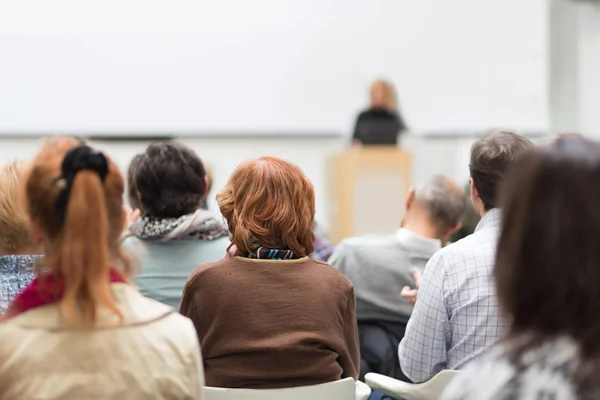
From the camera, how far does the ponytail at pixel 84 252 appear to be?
1444 millimetres

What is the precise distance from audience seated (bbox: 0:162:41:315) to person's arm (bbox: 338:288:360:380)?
813mm

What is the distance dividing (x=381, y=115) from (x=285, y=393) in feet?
15.1

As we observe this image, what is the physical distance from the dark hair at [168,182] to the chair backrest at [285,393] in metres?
0.84

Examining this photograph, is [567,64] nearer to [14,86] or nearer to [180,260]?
[14,86]

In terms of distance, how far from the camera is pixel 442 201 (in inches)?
118

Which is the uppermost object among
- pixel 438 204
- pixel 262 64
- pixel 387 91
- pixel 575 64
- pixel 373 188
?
pixel 262 64

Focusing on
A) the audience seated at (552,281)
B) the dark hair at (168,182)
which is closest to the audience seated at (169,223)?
the dark hair at (168,182)

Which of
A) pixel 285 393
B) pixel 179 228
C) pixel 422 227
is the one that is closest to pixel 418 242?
pixel 422 227

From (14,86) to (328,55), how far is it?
240cm

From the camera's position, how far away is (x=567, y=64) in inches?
293

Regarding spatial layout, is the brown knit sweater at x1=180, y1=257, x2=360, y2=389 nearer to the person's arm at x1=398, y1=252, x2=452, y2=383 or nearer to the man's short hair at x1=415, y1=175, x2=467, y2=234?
the person's arm at x1=398, y1=252, x2=452, y2=383

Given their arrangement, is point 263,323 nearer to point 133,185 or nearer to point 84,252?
point 84,252

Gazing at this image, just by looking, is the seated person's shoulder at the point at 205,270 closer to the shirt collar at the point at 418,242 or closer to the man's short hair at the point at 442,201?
the shirt collar at the point at 418,242

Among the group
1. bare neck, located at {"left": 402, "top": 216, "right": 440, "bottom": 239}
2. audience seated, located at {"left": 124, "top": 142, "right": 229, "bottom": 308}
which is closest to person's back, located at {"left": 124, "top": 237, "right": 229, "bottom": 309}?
audience seated, located at {"left": 124, "top": 142, "right": 229, "bottom": 308}
